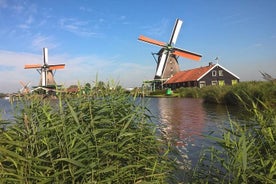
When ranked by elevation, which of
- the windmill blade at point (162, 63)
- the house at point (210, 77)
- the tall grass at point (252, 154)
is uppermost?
the windmill blade at point (162, 63)

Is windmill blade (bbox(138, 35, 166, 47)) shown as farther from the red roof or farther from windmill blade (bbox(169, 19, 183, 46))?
the red roof

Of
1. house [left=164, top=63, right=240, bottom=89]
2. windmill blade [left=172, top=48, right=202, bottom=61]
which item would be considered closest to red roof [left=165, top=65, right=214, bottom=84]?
house [left=164, top=63, right=240, bottom=89]

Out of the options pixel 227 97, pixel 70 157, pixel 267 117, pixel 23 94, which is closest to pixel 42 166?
pixel 70 157

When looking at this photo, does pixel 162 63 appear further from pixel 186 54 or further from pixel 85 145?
pixel 85 145

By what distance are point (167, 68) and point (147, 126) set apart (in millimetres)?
45105

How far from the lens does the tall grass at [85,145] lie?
2.93 meters

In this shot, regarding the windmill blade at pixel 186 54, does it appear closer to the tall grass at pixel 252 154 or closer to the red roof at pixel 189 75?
the red roof at pixel 189 75

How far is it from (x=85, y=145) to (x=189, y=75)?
42582 mm

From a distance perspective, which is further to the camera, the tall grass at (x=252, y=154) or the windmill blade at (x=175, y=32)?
the windmill blade at (x=175, y=32)

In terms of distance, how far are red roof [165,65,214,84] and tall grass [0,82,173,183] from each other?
38479mm

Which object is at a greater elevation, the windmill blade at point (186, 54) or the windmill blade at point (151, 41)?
the windmill blade at point (151, 41)

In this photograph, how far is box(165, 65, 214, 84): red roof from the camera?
1649 inches

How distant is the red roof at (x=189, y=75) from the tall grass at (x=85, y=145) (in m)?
38.5

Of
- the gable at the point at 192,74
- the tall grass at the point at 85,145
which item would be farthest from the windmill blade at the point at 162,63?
the tall grass at the point at 85,145
